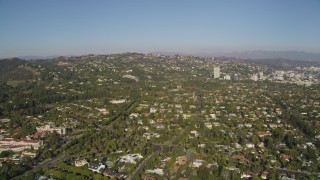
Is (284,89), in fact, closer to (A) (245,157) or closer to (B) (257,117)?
(B) (257,117)

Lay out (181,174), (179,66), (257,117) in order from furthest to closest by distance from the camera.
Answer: (179,66) < (257,117) < (181,174)

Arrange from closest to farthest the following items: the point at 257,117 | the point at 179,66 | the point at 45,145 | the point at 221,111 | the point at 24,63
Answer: the point at 45,145 < the point at 257,117 < the point at 221,111 < the point at 24,63 < the point at 179,66

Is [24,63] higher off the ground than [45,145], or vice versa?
[24,63]

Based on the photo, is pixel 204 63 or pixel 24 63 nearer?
pixel 24 63

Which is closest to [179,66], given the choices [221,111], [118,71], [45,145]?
[118,71]

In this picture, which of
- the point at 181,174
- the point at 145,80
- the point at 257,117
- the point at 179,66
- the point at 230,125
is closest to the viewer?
the point at 181,174

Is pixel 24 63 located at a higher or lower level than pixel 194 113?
higher

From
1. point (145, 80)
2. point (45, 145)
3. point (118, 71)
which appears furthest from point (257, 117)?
point (118, 71)

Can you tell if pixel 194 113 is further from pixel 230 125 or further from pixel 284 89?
pixel 284 89

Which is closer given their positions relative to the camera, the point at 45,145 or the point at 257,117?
the point at 45,145
